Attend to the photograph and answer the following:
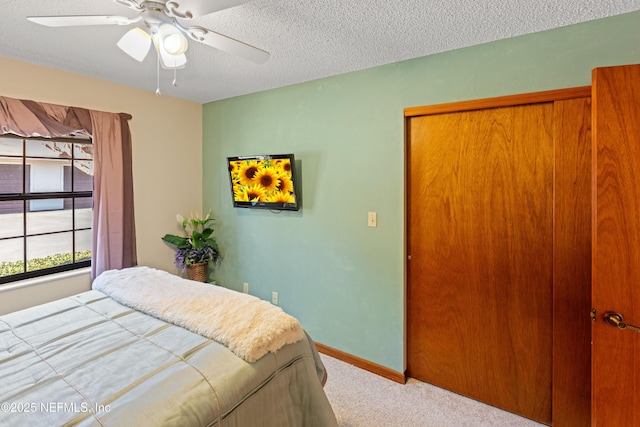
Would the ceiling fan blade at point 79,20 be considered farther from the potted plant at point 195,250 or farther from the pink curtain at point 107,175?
the potted plant at point 195,250

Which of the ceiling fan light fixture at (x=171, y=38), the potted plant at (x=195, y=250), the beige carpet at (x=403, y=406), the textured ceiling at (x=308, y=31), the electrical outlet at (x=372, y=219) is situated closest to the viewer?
the ceiling fan light fixture at (x=171, y=38)

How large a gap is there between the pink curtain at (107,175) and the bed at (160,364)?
2.79 feet

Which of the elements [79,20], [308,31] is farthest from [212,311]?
[308,31]

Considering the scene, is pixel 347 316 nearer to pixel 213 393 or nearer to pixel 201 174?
pixel 213 393

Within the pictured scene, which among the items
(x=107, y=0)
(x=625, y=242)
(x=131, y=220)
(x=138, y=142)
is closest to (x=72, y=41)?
(x=107, y=0)

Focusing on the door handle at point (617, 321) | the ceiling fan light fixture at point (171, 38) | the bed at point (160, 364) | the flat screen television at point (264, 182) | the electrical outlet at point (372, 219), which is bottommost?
the bed at point (160, 364)

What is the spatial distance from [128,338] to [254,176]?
1.73m

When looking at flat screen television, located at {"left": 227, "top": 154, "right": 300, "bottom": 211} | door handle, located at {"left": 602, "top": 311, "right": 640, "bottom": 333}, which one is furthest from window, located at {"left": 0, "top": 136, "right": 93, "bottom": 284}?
door handle, located at {"left": 602, "top": 311, "right": 640, "bottom": 333}

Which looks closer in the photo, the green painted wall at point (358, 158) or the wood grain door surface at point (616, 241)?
the wood grain door surface at point (616, 241)

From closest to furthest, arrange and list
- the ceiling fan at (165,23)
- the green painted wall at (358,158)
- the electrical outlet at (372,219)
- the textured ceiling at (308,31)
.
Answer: the ceiling fan at (165,23) < the textured ceiling at (308,31) < the green painted wall at (358,158) < the electrical outlet at (372,219)

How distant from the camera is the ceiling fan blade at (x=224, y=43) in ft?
4.56

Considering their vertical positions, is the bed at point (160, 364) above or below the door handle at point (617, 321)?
below

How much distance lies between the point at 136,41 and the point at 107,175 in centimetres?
162

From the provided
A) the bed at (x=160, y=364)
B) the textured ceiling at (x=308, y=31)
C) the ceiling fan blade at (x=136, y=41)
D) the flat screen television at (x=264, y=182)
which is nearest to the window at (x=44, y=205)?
the textured ceiling at (x=308, y=31)
